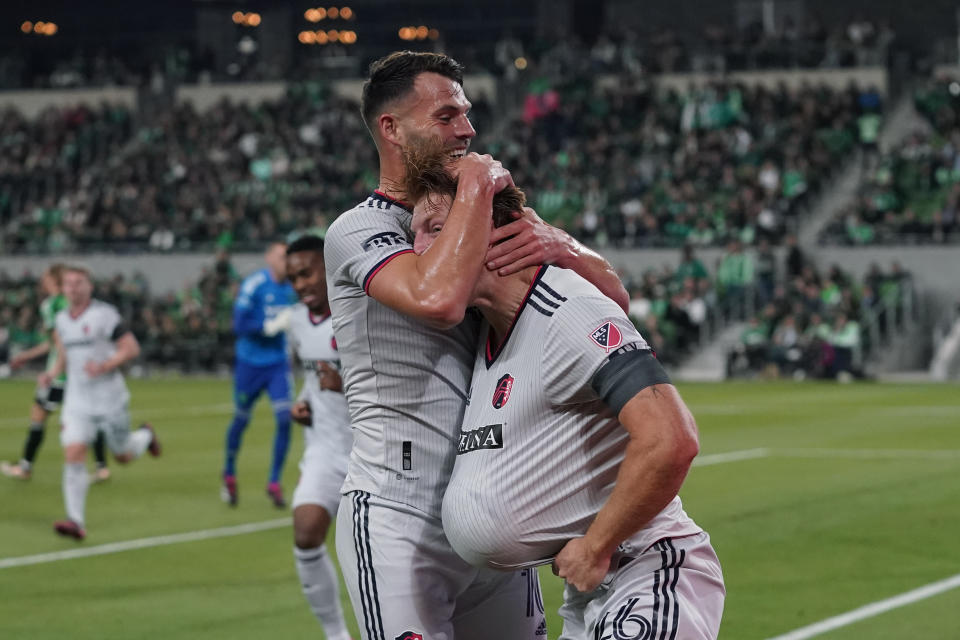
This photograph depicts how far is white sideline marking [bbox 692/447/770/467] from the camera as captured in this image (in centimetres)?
1524

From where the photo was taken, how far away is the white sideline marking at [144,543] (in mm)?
10391

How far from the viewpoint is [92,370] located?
12.1m

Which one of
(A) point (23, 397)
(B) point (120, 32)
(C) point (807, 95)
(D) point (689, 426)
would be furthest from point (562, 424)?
(B) point (120, 32)

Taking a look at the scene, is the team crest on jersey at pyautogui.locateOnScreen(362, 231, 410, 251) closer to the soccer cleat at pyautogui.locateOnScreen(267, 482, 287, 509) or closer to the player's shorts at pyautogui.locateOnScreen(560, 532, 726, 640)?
the player's shorts at pyautogui.locateOnScreen(560, 532, 726, 640)

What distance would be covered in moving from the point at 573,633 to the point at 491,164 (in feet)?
4.23

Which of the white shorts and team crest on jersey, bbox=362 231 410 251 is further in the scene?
the white shorts

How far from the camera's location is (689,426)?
350 cm

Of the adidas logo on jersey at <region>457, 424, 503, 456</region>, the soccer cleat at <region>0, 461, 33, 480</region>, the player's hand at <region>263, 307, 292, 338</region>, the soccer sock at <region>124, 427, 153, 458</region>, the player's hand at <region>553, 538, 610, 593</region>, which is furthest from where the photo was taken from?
the soccer cleat at <region>0, 461, 33, 480</region>

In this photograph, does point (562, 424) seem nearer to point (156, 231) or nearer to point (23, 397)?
point (23, 397)

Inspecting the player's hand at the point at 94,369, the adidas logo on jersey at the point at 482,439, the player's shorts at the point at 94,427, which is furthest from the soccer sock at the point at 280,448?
the adidas logo on jersey at the point at 482,439

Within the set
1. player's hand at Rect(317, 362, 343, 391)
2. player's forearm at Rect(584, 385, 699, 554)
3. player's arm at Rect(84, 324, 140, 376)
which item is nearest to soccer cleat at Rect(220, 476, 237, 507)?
player's arm at Rect(84, 324, 140, 376)

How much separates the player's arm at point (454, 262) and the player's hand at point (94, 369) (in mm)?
8782

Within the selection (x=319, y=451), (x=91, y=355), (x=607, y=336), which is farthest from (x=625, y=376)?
(x=91, y=355)

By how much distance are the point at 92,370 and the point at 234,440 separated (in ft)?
→ 5.94
